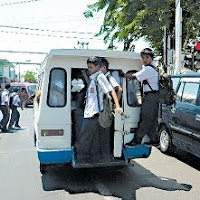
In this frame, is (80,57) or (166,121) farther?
(166,121)

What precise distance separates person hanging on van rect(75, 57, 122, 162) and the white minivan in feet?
0.44

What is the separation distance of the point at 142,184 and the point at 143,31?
902 centimetres

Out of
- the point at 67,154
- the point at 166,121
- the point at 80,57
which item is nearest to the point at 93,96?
the point at 80,57

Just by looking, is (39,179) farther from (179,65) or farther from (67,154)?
(179,65)

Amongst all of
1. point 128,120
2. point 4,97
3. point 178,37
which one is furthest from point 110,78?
point 4,97

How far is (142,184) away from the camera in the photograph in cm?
533

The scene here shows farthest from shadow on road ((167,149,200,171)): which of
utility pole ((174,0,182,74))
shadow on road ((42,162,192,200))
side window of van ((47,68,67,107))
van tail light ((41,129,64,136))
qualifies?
utility pole ((174,0,182,74))

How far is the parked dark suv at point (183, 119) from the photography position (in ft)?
20.0

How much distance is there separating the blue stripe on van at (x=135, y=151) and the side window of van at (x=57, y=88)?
1310mm

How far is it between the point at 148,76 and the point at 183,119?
181 cm

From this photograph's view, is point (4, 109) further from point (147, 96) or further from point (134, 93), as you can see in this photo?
point (147, 96)

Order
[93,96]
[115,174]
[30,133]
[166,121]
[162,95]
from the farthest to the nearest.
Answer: [30,133], [166,121], [115,174], [162,95], [93,96]

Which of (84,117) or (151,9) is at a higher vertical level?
(151,9)

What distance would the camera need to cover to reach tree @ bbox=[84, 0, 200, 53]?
12.1 metres
